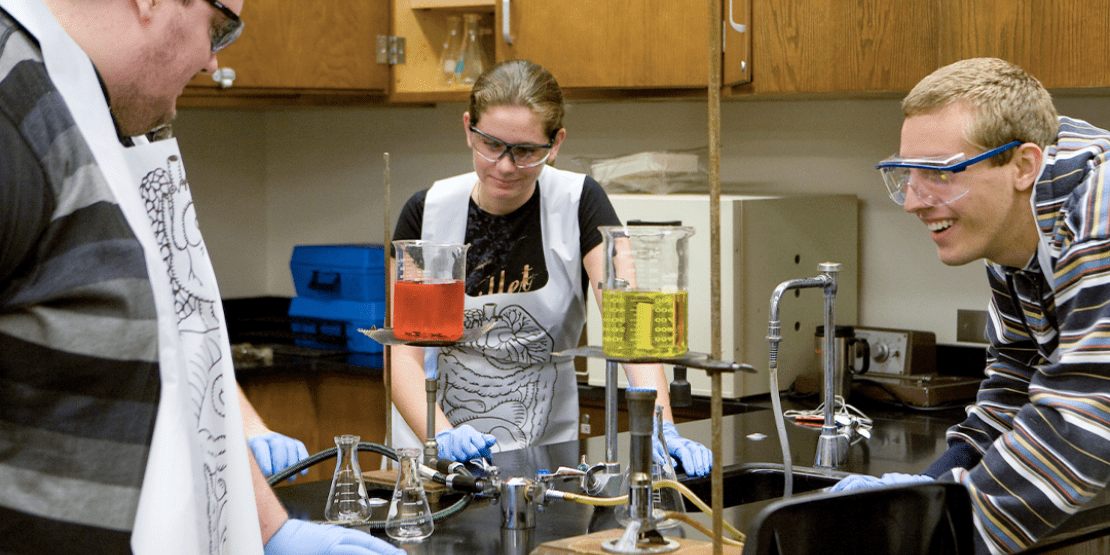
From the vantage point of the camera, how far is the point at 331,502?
145cm

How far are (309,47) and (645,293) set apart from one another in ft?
7.66

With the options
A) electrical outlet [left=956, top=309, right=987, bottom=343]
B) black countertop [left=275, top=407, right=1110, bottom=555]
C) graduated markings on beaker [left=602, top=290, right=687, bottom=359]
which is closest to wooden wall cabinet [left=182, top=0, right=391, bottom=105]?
black countertop [left=275, top=407, right=1110, bottom=555]

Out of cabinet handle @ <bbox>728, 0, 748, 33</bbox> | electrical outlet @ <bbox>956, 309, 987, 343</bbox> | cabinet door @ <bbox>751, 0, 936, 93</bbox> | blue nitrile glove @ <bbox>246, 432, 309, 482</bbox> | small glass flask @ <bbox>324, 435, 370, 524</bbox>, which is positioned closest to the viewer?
small glass flask @ <bbox>324, 435, 370, 524</bbox>

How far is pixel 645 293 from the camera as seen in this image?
3.37 feet

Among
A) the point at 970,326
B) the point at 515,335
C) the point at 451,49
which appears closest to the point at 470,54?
the point at 451,49

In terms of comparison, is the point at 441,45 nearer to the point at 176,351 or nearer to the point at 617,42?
the point at 617,42

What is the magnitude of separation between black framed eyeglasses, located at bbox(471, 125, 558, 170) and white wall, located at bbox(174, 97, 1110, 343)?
107 centimetres

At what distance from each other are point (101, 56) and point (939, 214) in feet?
3.42

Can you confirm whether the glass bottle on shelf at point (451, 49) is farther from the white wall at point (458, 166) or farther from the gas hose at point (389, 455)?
the gas hose at point (389, 455)

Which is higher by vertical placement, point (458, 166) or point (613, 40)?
point (613, 40)

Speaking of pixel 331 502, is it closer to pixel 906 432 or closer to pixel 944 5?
pixel 906 432

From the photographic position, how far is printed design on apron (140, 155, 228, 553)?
1.00 m

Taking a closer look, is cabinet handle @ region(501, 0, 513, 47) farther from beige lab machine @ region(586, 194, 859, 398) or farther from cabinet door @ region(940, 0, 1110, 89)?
cabinet door @ region(940, 0, 1110, 89)

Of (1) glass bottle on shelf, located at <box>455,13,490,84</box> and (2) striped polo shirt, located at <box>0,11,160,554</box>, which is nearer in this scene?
(2) striped polo shirt, located at <box>0,11,160,554</box>
